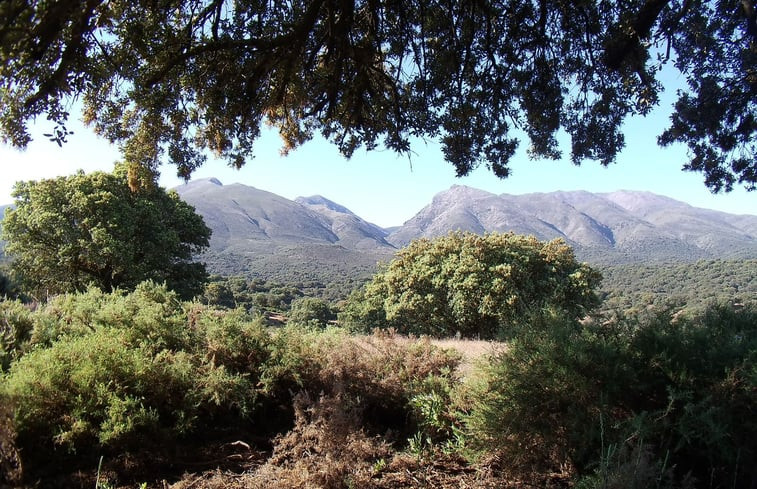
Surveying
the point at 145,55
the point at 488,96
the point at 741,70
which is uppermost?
the point at 741,70

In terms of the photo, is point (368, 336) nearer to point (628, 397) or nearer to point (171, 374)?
point (171, 374)

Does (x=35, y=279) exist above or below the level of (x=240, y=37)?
below

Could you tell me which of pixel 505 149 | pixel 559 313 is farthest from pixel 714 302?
pixel 505 149

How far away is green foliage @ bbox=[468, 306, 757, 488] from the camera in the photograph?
258 cm

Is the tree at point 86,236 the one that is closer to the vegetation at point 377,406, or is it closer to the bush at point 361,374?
the vegetation at point 377,406

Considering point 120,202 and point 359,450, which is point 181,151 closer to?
point 359,450

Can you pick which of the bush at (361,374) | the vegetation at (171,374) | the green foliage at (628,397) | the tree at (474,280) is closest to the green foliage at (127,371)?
the vegetation at (171,374)

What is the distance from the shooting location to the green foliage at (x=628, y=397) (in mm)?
2584

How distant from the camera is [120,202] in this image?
60.0 ft

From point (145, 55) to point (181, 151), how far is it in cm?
143

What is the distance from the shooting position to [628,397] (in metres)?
3.00

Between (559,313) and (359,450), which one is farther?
(559,313)

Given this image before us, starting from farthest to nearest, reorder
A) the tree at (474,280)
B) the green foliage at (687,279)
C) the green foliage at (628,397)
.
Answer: the green foliage at (687,279), the tree at (474,280), the green foliage at (628,397)

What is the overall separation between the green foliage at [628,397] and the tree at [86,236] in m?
17.5
